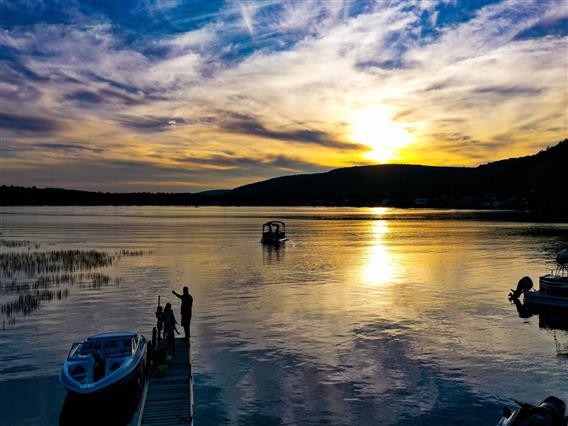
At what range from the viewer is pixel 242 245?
112 m

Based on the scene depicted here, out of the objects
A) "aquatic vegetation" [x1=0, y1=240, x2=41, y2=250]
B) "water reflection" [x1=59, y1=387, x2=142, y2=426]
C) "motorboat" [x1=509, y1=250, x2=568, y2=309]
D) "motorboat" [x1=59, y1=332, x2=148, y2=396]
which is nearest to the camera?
"motorboat" [x1=59, y1=332, x2=148, y2=396]

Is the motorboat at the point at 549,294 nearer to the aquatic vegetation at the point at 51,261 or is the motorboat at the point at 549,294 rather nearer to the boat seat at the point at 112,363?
the boat seat at the point at 112,363

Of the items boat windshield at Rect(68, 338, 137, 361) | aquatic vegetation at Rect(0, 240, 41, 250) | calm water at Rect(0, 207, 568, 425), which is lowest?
calm water at Rect(0, 207, 568, 425)

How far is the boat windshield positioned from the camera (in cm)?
2517

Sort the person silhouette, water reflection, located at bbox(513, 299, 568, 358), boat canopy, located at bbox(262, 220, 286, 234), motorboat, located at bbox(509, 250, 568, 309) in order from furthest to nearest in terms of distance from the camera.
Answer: boat canopy, located at bbox(262, 220, 286, 234), motorboat, located at bbox(509, 250, 568, 309), water reflection, located at bbox(513, 299, 568, 358), the person silhouette

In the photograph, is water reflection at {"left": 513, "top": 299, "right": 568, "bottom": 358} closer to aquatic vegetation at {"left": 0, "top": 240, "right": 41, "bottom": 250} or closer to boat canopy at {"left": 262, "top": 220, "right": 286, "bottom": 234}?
boat canopy at {"left": 262, "top": 220, "right": 286, "bottom": 234}

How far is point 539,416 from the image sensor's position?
19.7 metres

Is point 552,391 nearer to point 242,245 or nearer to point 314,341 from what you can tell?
point 314,341

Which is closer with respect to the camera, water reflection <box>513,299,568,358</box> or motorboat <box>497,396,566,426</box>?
motorboat <box>497,396,566,426</box>

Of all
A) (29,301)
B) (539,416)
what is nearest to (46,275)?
(29,301)

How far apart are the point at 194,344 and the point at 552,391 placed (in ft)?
66.4

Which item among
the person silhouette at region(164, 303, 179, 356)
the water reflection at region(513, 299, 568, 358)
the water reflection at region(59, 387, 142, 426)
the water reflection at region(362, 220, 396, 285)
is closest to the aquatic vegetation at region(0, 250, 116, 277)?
the water reflection at region(362, 220, 396, 285)

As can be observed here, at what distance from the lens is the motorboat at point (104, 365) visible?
22422 millimetres

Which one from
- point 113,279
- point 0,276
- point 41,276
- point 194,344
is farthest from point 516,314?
point 0,276
